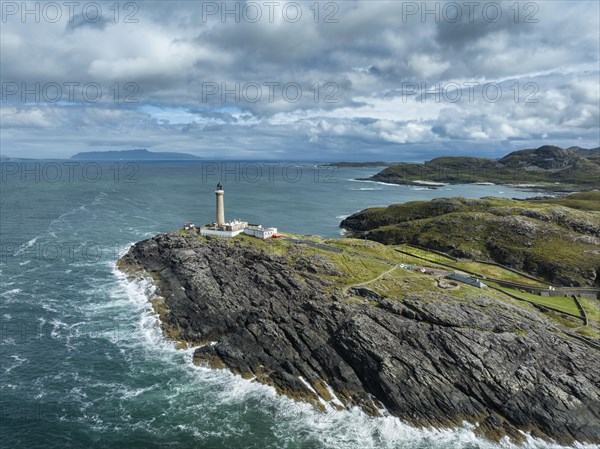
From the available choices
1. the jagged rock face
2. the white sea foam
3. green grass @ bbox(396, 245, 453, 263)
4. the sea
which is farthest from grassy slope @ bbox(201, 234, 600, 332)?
the sea

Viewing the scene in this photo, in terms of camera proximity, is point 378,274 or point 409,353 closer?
point 409,353

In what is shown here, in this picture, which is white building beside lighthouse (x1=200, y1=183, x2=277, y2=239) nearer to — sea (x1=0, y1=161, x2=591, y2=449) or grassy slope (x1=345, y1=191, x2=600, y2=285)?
sea (x1=0, y1=161, x2=591, y2=449)

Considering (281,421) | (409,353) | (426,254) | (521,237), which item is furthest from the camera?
(521,237)

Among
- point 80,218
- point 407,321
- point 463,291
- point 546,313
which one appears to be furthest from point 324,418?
point 80,218

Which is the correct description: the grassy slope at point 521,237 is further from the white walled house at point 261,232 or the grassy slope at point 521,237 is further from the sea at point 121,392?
the sea at point 121,392

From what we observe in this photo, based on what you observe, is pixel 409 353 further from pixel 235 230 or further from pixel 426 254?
pixel 235 230

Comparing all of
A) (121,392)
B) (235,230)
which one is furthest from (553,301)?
(121,392)

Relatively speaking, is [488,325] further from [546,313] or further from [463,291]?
[546,313]

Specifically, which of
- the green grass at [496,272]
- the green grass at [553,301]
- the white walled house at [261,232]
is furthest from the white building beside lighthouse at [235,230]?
the green grass at [553,301]

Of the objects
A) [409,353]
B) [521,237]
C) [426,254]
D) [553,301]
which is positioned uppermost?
[521,237]
